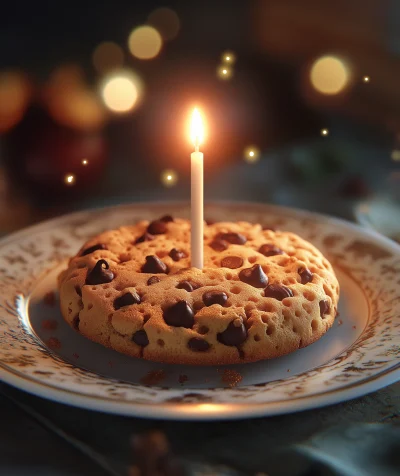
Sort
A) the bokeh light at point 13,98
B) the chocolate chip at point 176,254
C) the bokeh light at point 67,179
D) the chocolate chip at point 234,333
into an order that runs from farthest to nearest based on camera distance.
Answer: the bokeh light at point 13,98 → the bokeh light at point 67,179 → the chocolate chip at point 176,254 → the chocolate chip at point 234,333

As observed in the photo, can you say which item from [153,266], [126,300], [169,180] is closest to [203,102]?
[169,180]

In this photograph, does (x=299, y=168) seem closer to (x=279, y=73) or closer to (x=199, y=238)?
(x=279, y=73)

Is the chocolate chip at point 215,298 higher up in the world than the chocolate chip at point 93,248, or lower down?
lower down

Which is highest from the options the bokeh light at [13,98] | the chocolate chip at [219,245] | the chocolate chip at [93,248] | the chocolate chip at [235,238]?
the bokeh light at [13,98]

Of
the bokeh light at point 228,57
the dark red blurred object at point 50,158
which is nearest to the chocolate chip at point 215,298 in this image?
the dark red blurred object at point 50,158

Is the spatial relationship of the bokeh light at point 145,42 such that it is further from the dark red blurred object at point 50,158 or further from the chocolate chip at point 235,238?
the chocolate chip at point 235,238

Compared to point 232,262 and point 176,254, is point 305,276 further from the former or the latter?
point 176,254

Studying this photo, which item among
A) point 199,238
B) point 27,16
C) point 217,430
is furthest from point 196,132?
point 27,16
